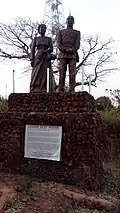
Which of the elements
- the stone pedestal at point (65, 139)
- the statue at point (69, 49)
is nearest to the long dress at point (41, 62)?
the statue at point (69, 49)

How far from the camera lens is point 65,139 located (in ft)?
21.8

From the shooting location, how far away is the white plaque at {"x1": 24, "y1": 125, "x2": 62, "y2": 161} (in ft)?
21.7

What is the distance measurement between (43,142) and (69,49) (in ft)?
8.32

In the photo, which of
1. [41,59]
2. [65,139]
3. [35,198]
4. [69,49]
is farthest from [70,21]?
[35,198]

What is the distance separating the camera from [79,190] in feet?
20.3

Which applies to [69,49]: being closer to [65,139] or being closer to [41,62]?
[41,62]

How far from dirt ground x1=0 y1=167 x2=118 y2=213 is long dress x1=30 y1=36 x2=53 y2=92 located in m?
3.52

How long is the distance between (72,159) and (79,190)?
59 cm

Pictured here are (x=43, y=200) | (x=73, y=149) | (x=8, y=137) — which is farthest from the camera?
(x=8, y=137)

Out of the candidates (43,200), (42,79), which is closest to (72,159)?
(43,200)

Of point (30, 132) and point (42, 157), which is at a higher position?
point (30, 132)

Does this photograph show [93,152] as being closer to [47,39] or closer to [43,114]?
[43,114]

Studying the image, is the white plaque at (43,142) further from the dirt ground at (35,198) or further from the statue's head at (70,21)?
the statue's head at (70,21)

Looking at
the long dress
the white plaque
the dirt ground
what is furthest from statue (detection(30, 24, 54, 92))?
the dirt ground
